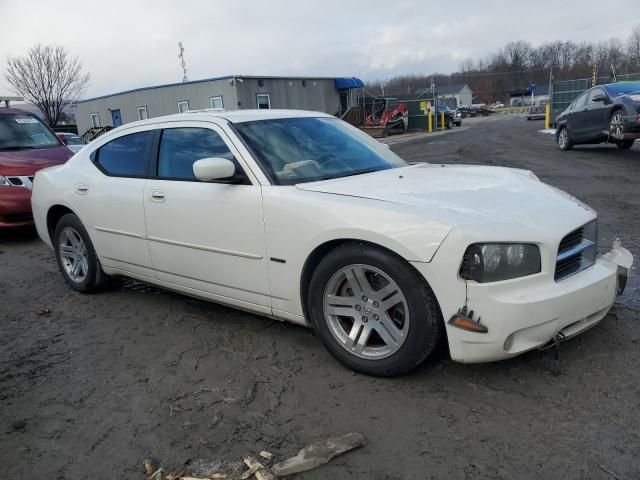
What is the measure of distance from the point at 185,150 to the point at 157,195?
1.28ft

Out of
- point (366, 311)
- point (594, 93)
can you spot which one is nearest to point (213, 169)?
point (366, 311)

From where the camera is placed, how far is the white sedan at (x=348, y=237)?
263cm

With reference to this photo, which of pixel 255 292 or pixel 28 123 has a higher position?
pixel 28 123

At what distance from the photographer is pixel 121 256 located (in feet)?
14.4

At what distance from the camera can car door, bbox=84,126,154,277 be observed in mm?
4125

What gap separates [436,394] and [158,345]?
6.42ft

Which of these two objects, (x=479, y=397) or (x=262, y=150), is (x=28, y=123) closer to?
(x=262, y=150)

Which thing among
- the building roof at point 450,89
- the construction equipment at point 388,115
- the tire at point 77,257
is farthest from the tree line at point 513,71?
the tire at point 77,257

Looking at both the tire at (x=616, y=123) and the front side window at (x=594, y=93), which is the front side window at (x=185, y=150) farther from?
the front side window at (x=594, y=93)

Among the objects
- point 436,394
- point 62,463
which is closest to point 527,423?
point 436,394

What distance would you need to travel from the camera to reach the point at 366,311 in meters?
3.01

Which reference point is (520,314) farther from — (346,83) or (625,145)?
(346,83)

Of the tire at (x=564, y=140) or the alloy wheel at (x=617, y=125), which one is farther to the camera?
the tire at (x=564, y=140)

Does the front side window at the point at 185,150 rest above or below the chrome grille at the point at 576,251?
above
